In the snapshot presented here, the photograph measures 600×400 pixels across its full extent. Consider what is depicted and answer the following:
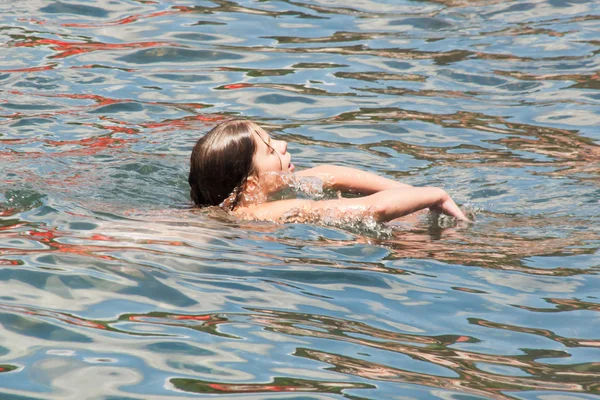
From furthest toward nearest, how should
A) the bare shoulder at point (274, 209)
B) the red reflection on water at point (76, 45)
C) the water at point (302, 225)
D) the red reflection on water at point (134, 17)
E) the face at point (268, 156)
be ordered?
the red reflection on water at point (134, 17) < the red reflection on water at point (76, 45) < the face at point (268, 156) < the bare shoulder at point (274, 209) < the water at point (302, 225)

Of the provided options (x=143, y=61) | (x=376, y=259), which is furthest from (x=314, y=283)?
(x=143, y=61)

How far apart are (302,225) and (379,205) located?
1.55 ft

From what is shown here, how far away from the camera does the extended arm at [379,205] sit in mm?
5555

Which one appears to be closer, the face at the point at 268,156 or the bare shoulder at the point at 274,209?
the bare shoulder at the point at 274,209

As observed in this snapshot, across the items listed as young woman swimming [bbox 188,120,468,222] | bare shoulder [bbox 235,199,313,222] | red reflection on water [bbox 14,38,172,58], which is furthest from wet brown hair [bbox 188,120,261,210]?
red reflection on water [bbox 14,38,172,58]

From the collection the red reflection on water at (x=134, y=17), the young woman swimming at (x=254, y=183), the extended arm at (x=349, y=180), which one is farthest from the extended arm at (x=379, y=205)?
the red reflection on water at (x=134, y=17)

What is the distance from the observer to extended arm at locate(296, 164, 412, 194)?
20.5 feet

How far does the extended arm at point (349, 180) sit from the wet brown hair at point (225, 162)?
19.8 inches

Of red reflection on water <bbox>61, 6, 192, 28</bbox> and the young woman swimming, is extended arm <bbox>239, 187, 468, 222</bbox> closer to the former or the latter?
the young woman swimming

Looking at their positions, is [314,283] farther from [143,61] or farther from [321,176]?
[143,61]

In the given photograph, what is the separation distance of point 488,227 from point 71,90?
459 cm

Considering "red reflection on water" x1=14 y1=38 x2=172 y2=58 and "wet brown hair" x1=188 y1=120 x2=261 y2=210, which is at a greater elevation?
"red reflection on water" x1=14 y1=38 x2=172 y2=58

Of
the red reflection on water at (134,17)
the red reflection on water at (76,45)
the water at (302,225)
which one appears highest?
the red reflection on water at (134,17)

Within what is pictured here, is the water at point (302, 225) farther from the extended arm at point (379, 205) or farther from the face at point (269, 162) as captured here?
the face at point (269, 162)
